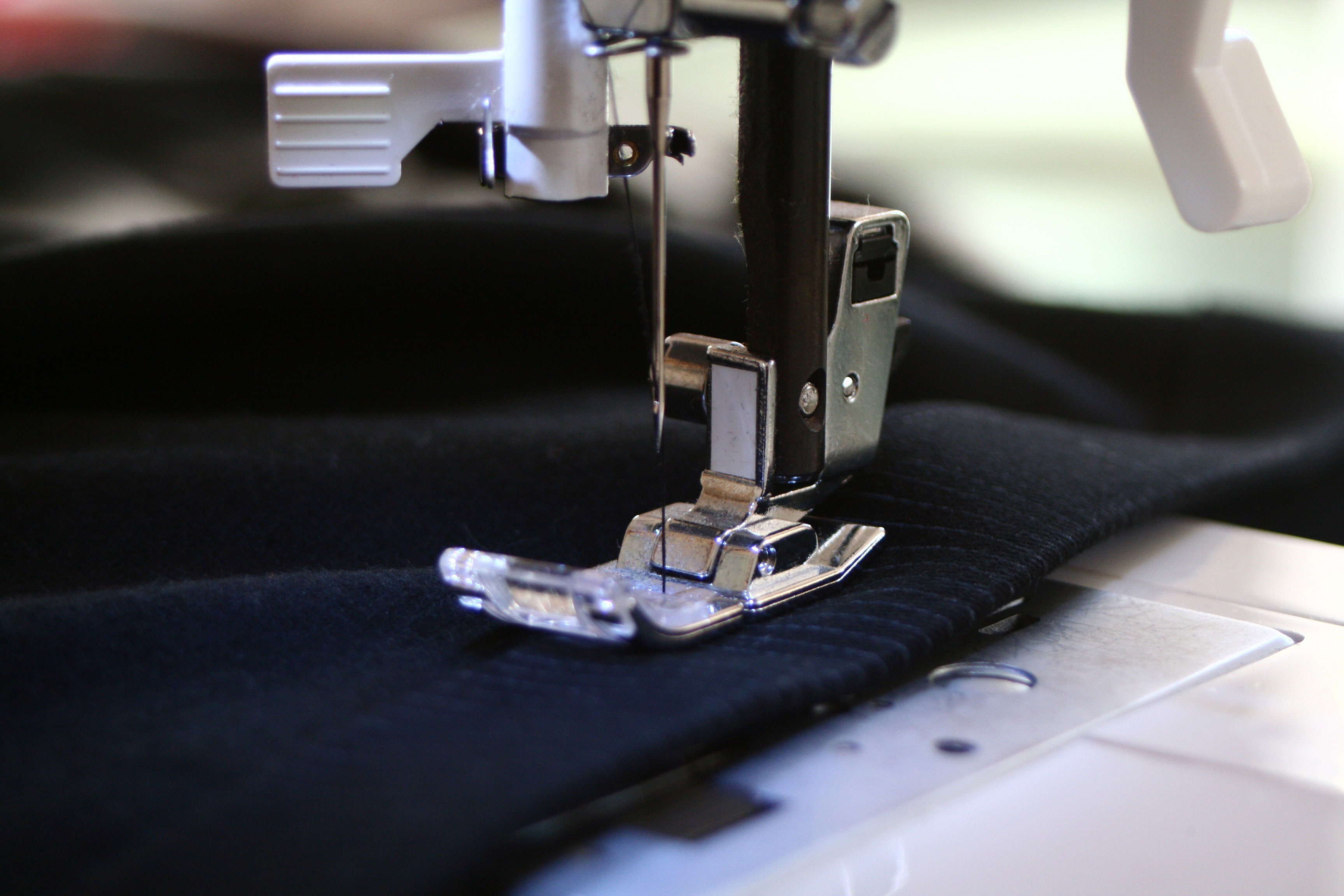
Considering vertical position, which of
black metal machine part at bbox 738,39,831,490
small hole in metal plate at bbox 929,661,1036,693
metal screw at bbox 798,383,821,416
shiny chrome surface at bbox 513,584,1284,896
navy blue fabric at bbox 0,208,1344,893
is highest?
black metal machine part at bbox 738,39,831,490

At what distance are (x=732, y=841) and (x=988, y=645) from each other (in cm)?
22

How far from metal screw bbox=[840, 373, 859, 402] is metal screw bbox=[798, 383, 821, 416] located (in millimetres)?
23

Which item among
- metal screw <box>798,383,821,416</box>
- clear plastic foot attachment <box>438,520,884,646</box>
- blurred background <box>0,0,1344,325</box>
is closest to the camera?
clear plastic foot attachment <box>438,520,884,646</box>

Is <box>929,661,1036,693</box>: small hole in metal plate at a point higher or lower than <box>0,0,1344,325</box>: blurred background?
lower

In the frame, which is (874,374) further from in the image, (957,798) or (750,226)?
(957,798)

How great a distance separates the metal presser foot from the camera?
57cm

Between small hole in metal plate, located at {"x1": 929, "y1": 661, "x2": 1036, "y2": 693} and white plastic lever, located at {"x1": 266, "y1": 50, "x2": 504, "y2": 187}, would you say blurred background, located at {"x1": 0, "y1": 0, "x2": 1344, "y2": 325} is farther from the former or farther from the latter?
small hole in metal plate, located at {"x1": 929, "y1": 661, "x2": 1036, "y2": 693}

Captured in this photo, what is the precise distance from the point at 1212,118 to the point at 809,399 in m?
0.24

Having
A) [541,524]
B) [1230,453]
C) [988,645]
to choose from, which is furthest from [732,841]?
[1230,453]

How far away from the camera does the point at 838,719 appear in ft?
1.87

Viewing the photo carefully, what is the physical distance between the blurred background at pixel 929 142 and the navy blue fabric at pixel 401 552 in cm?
27

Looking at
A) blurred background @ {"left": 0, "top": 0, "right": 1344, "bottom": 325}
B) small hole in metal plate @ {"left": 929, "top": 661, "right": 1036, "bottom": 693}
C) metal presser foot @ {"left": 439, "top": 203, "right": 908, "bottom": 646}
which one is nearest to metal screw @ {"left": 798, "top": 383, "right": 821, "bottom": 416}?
metal presser foot @ {"left": 439, "top": 203, "right": 908, "bottom": 646}

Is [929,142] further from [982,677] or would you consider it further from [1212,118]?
[982,677]

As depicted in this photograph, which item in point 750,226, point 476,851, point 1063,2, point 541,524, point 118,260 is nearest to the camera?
point 476,851
